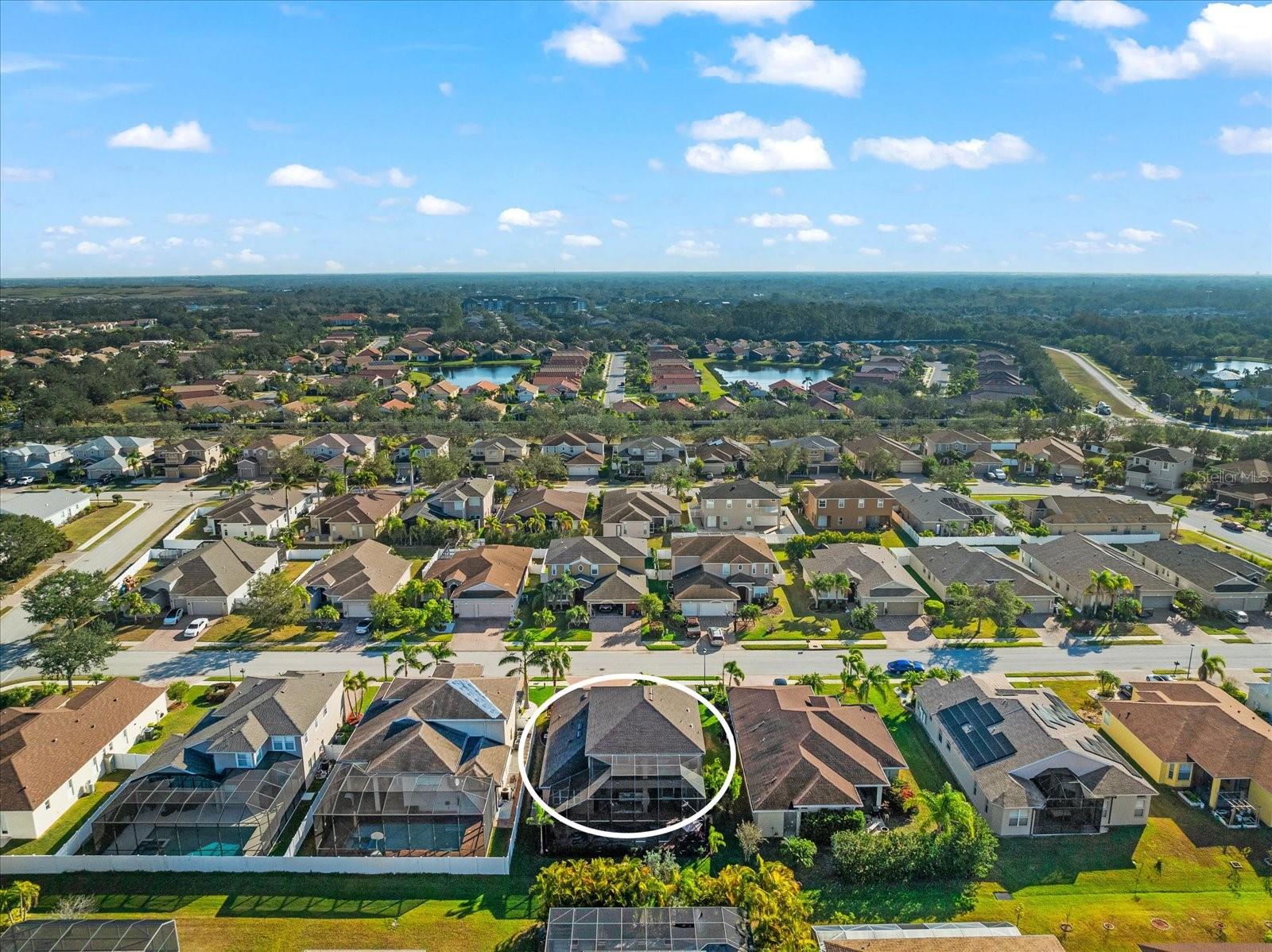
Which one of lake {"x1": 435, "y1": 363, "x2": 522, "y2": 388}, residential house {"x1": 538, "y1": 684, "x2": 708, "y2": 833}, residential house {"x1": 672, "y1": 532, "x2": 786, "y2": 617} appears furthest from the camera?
lake {"x1": 435, "y1": 363, "x2": 522, "y2": 388}

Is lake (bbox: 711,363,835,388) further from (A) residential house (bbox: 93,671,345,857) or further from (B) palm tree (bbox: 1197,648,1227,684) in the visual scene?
(A) residential house (bbox: 93,671,345,857)

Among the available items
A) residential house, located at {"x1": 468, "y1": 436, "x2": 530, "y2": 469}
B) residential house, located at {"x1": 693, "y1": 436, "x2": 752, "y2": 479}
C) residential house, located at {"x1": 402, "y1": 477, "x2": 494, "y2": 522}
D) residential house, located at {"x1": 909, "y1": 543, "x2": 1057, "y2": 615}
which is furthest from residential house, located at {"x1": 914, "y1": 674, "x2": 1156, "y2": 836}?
residential house, located at {"x1": 468, "y1": 436, "x2": 530, "y2": 469}

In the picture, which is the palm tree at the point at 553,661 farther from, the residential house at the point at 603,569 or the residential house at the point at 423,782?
the residential house at the point at 603,569

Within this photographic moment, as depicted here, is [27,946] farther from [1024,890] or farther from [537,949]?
[1024,890]

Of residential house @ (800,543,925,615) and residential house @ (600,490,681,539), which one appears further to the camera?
residential house @ (600,490,681,539)

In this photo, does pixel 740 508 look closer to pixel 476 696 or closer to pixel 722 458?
pixel 722 458

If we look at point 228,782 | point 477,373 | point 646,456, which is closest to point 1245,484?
point 646,456
